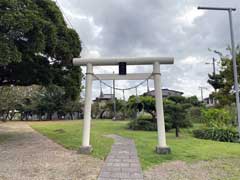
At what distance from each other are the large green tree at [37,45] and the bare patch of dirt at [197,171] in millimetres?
5525

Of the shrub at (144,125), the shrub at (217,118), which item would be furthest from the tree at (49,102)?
the shrub at (217,118)

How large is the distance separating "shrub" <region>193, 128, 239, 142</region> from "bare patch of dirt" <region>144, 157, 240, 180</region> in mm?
5918

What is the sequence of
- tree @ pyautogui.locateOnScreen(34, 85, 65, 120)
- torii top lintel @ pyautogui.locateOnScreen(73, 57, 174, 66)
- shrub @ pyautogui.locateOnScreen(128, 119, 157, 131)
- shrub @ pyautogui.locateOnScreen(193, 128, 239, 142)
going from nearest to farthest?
torii top lintel @ pyautogui.locateOnScreen(73, 57, 174, 66) → shrub @ pyautogui.locateOnScreen(193, 128, 239, 142) → shrub @ pyautogui.locateOnScreen(128, 119, 157, 131) → tree @ pyautogui.locateOnScreen(34, 85, 65, 120)

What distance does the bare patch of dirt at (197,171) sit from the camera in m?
5.39

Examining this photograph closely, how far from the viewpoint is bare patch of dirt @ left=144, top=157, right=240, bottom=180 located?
5391 millimetres

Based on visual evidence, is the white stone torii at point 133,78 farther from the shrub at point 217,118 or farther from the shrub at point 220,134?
the shrub at point 217,118

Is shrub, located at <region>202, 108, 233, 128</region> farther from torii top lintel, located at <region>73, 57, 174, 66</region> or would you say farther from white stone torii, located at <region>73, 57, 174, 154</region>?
torii top lintel, located at <region>73, 57, 174, 66</region>

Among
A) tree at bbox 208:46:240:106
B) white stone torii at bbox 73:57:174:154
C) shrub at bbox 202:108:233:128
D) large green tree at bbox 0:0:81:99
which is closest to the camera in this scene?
large green tree at bbox 0:0:81:99

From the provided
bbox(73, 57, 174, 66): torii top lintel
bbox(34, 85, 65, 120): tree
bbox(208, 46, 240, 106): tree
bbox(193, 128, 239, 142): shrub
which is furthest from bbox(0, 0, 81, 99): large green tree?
bbox(34, 85, 65, 120): tree

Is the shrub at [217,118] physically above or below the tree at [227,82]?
below

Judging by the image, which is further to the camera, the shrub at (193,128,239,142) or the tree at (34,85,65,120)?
the tree at (34,85,65,120)

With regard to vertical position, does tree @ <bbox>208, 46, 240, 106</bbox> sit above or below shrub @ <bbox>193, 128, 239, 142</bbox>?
above

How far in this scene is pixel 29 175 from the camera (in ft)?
17.9

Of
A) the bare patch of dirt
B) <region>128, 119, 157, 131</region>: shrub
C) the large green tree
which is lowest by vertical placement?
the bare patch of dirt
